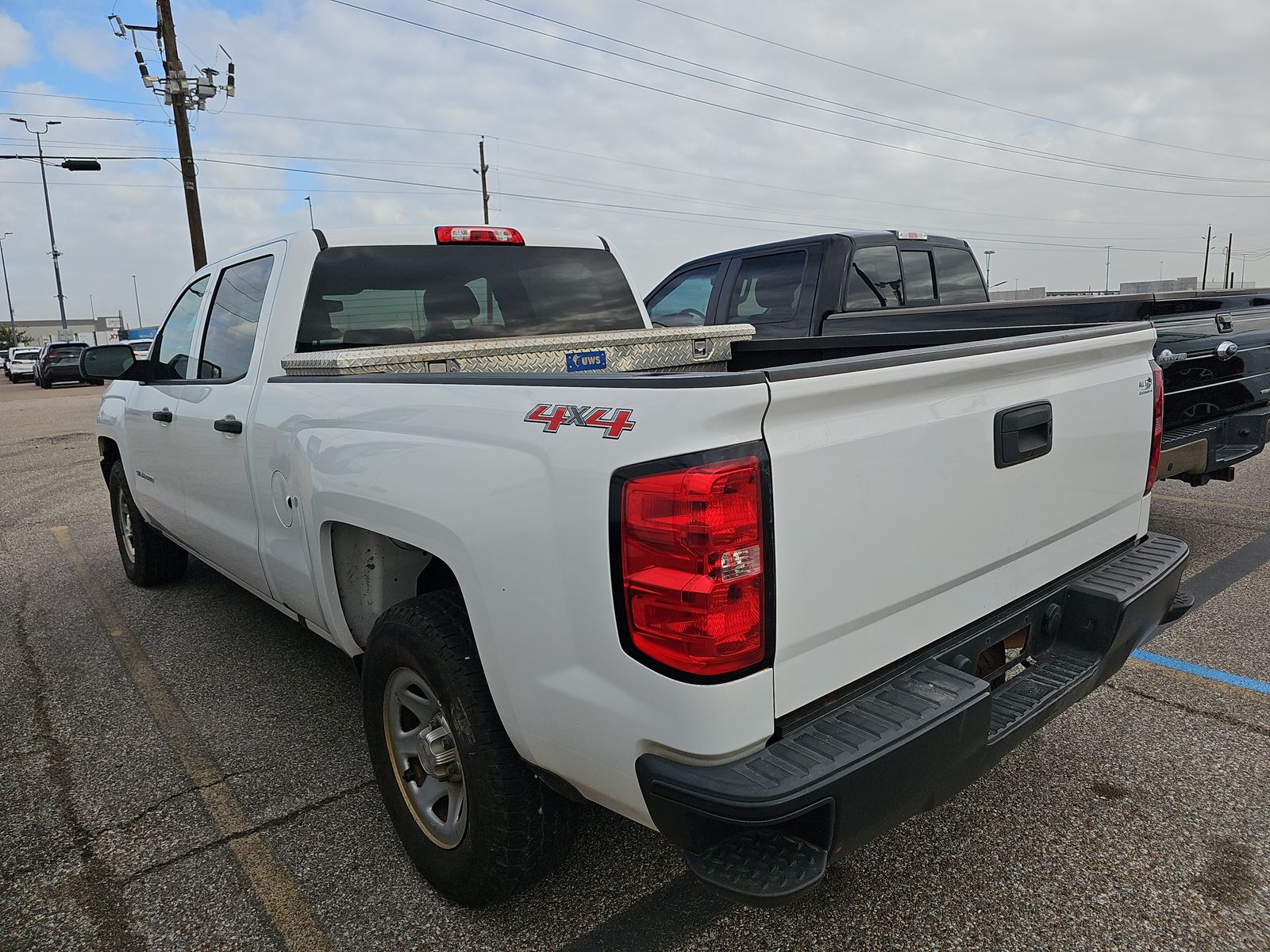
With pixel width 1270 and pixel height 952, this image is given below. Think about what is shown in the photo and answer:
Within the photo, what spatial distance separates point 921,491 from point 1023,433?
451 mm

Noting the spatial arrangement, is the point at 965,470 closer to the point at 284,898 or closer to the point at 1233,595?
the point at 284,898

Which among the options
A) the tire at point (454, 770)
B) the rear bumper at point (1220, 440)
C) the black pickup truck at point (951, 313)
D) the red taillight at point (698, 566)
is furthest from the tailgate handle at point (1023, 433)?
the rear bumper at point (1220, 440)

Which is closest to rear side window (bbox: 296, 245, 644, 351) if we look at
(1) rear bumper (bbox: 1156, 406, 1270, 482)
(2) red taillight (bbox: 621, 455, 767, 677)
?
(2) red taillight (bbox: 621, 455, 767, 677)

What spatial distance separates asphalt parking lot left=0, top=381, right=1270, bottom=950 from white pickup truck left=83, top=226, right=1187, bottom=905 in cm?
31

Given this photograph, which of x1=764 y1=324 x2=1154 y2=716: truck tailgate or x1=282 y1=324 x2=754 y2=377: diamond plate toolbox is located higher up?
x1=282 y1=324 x2=754 y2=377: diamond plate toolbox

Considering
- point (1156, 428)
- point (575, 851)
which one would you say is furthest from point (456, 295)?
point (1156, 428)

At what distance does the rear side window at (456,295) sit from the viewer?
132 inches

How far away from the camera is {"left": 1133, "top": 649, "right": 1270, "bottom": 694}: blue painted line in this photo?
358cm

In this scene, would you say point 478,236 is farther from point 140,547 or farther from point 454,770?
point 140,547

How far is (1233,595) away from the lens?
455 centimetres

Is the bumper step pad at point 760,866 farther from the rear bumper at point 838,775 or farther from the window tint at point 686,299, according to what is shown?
the window tint at point 686,299

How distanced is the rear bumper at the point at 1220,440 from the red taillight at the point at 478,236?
3.68 meters

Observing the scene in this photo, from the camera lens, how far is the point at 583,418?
5.96 feet

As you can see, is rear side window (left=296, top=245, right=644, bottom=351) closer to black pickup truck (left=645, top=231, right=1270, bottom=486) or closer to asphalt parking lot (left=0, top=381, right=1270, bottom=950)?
black pickup truck (left=645, top=231, right=1270, bottom=486)
